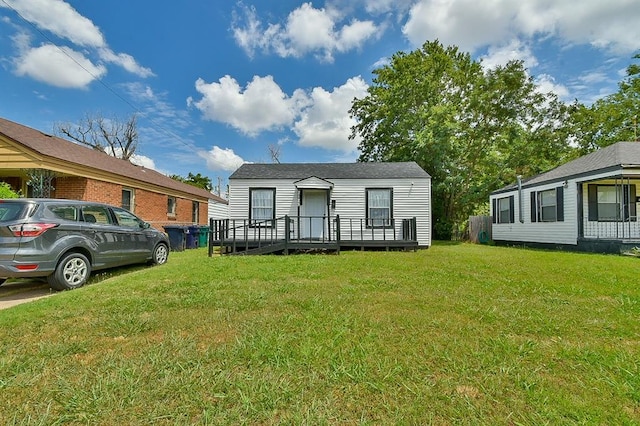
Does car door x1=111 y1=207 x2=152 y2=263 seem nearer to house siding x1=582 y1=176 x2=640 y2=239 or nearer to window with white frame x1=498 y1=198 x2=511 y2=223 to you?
house siding x1=582 y1=176 x2=640 y2=239

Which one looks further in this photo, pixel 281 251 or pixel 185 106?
pixel 185 106

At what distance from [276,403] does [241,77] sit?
69.2 ft

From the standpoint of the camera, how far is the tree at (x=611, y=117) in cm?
2136

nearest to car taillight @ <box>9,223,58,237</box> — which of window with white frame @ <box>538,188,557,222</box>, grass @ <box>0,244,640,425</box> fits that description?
grass @ <box>0,244,640,425</box>

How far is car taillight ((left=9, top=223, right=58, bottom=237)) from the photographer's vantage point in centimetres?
477

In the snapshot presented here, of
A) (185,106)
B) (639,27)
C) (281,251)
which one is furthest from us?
(185,106)

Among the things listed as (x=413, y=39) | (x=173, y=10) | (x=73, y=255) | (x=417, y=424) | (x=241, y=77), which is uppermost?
(x=413, y=39)

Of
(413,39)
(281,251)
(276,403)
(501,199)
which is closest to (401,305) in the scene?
(276,403)

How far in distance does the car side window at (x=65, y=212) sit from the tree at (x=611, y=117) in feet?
91.9

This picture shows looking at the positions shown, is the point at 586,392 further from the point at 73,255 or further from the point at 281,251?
the point at 281,251

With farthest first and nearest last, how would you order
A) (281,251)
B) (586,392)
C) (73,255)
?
1. (281,251)
2. (73,255)
3. (586,392)

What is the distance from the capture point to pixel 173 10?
10859 millimetres

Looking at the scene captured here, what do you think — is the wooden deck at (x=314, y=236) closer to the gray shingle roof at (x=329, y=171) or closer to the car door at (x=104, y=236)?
the gray shingle roof at (x=329, y=171)

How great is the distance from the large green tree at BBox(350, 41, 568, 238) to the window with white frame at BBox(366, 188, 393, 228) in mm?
5698
